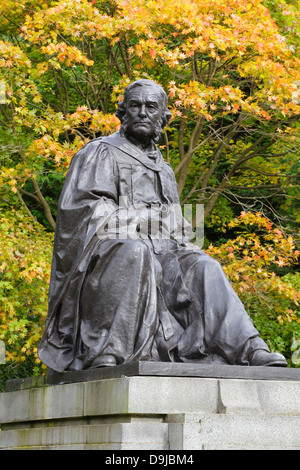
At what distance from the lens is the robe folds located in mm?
5488

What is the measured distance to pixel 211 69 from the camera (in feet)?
37.6

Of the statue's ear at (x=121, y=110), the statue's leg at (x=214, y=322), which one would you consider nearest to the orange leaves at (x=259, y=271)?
the statue's ear at (x=121, y=110)

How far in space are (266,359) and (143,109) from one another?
231cm

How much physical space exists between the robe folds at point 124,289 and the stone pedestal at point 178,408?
32cm

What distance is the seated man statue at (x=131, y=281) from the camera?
18.0ft

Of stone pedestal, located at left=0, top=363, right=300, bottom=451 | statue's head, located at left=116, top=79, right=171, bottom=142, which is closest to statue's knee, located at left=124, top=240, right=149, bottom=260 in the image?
stone pedestal, located at left=0, top=363, right=300, bottom=451

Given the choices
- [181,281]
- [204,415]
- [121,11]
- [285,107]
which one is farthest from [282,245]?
[204,415]

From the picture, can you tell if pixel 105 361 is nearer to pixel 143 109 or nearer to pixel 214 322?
pixel 214 322

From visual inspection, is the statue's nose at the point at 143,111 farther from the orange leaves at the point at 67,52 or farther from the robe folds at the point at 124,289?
the orange leaves at the point at 67,52

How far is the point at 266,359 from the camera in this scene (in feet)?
17.8

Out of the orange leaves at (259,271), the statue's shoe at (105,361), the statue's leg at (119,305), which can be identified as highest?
Result: the statue's leg at (119,305)

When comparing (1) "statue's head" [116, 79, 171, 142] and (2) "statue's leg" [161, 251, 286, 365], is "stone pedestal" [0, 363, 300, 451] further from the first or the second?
(1) "statue's head" [116, 79, 171, 142]

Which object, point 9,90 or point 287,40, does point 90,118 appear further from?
point 287,40
